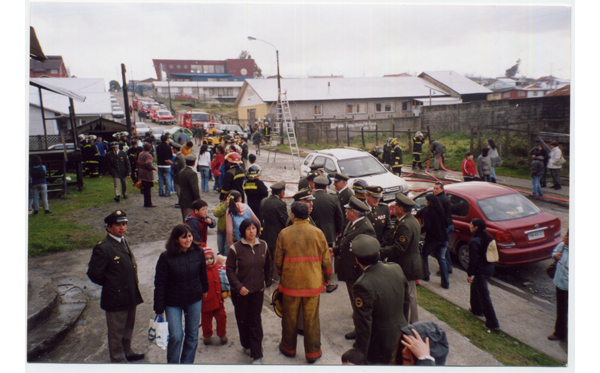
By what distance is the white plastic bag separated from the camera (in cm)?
400

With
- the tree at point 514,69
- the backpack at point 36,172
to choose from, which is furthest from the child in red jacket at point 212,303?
the tree at point 514,69

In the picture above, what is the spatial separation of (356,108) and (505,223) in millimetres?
29933

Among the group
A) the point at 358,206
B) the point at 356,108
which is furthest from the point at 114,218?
the point at 356,108

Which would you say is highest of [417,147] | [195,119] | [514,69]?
[195,119]

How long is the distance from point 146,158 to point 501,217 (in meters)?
8.34

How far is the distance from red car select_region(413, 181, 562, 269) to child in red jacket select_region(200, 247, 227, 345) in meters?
4.71

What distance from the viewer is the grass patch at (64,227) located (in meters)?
7.99

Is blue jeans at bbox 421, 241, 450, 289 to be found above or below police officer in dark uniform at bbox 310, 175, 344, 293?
below

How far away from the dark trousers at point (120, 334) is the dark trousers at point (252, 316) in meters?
1.23

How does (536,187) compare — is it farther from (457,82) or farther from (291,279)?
(457,82)

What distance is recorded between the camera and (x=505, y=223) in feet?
22.5

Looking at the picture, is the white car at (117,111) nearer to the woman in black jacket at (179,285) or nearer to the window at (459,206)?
the window at (459,206)

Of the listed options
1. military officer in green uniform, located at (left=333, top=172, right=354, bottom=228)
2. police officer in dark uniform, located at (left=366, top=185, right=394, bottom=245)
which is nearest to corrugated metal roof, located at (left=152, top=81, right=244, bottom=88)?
military officer in green uniform, located at (left=333, top=172, right=354, bottom=228)

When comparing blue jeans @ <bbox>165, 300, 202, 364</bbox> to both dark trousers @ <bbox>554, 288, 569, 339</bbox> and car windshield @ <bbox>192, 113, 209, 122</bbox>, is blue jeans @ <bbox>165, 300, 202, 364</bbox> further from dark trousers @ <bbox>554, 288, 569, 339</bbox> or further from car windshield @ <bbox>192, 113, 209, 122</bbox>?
car windshield @ <bbox>192, 113, 209, 122</bbox>
